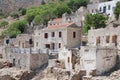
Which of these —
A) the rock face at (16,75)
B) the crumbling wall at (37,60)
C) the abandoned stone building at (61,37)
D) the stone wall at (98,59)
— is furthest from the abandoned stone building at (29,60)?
the stone wall at (98,59)

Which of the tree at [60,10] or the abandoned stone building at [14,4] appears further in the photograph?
the abandoned stone building at [14,4]

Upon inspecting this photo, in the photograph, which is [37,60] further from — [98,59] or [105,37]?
[98,59]

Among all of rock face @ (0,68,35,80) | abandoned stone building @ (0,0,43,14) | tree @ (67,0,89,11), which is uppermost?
abandoned stone building @ (0,0,43,14)

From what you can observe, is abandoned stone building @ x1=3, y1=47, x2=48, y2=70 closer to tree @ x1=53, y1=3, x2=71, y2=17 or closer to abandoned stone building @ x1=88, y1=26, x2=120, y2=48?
abandoned stone building @ x1=88, y1=26, x2=120, y2=48

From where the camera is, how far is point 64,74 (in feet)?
121

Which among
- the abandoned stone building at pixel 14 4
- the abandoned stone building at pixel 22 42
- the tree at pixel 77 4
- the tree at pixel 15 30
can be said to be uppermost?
the abandoned stone building at pixel 14 4

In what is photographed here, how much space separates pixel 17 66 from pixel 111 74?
15101mm

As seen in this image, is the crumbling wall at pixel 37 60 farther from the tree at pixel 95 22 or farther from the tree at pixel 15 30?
the tree at pixel 15 30

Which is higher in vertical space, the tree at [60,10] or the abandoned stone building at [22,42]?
the tree at [60,10]

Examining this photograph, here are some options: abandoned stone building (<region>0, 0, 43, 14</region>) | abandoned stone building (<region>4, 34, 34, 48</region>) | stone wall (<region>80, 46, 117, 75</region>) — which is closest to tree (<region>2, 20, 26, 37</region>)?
abandoned stone building (<region>4, 34, 34, 48</region>)

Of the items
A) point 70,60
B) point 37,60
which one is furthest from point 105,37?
point 37,60

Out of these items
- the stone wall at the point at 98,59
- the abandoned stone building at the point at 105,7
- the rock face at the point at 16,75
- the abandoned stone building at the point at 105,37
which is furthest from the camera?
the abandoned stone building at the point at 105,7

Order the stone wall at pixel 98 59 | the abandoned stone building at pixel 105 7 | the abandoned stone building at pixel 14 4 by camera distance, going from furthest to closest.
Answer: the abandoned stone building at pixel 14 4 → the abandoned stone building at pixel 105 7 → the stone wall at pixel 98 59

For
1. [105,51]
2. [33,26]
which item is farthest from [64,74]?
[33,26]
